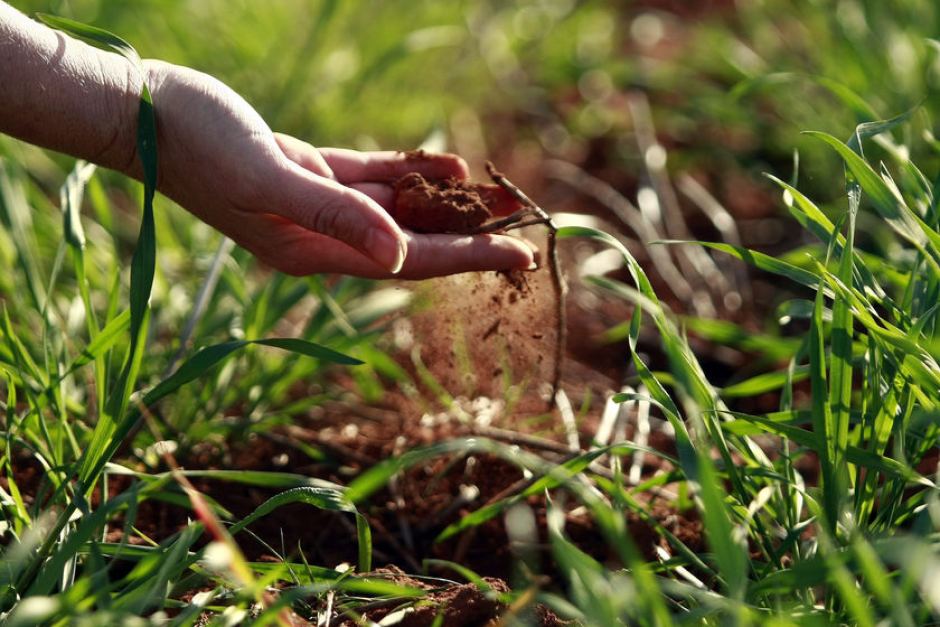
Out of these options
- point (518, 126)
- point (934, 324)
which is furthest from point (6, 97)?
point (518, 126)

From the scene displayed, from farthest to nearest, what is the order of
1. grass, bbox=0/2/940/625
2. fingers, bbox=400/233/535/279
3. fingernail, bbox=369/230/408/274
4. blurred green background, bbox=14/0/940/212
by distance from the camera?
blurred green background, bbox=14/0/940/212
fingers, bbox=400/233/535/279
fingernail, bbox=369/230/408/274
grass, bbox=0/2/940/625

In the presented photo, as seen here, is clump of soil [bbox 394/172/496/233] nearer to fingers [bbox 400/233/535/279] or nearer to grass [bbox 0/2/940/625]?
fingers [bbox 400/233/535/279]

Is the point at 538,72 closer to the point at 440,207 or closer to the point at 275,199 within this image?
the point at 440,207

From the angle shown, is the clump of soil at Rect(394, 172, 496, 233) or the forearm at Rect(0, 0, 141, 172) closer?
the forearm at Rect(0, 0, 141, 172)

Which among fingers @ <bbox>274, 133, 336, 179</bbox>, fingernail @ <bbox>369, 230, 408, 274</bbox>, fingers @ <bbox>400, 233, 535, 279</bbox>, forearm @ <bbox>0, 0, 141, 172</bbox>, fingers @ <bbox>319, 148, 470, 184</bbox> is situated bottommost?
fingers @ <bbox>400, 233, 535, 279</bbox>

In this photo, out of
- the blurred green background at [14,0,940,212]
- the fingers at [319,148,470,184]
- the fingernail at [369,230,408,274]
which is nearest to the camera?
the fingernail at [369,230,408,274]

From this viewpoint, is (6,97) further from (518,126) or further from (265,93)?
(518,126)

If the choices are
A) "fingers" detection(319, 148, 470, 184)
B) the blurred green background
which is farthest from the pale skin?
the blurred green background
